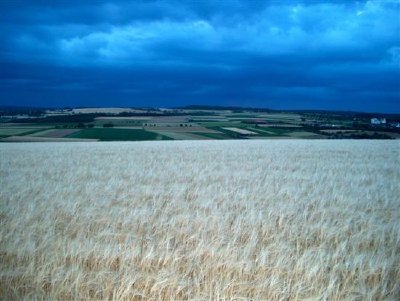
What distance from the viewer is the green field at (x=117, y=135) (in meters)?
Answer: 40.7

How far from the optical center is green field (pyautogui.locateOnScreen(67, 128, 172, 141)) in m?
40.7

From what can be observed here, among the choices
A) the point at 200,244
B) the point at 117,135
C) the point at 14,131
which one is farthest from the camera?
the point at 14,131

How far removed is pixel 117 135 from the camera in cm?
4262

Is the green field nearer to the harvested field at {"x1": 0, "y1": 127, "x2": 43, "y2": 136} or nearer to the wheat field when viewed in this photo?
the harvested field at {"x1": 0, "y1": 127, "x2": 43, "y2": 136}

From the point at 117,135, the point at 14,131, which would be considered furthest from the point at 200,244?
the point at 14,131

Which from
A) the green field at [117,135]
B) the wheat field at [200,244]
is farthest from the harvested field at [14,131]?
the wheat field at [200,244]

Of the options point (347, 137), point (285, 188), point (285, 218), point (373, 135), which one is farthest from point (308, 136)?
point (285, 218)

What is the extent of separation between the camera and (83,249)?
4.31 meters

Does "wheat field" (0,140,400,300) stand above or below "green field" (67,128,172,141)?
below

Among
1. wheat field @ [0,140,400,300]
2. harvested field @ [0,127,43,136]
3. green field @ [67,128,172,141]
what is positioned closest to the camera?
wheat field @ [0,140,400,300]

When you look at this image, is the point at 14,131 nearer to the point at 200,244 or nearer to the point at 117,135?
the point at 117,135

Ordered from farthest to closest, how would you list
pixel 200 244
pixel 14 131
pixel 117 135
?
pixel 14 131 → pixel 117 135 → pixel 200 244

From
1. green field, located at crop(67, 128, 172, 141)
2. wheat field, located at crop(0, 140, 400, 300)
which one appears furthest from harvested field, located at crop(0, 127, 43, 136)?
wheat field, located at crop(0, 140, 400, 300)

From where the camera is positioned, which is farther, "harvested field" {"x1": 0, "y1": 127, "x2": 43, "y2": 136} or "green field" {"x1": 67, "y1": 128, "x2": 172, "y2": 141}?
"harvested field" {"x1": 0, "y1": 127, "x2": 43, "y2": 136}
